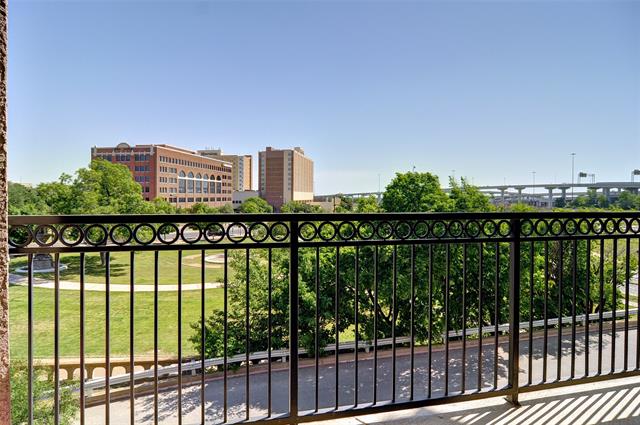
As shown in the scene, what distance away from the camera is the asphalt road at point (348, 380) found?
22.5 feet

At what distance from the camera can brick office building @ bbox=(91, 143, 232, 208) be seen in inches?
2645

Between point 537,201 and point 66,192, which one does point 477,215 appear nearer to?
point 537,201

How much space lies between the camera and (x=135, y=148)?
68750 millimetres

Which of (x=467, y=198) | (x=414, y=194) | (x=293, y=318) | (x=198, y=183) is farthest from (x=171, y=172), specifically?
(x=293, y=318)

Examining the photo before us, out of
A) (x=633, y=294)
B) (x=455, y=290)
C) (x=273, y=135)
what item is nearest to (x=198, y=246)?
(x=455, y=290)

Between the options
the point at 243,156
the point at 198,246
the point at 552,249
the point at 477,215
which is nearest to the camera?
the point at 198,246

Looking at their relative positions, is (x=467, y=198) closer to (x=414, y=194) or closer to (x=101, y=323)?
(x=414, y=194)

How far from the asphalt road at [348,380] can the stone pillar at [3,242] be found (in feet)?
19.7

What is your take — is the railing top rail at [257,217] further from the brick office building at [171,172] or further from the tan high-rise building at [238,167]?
the tan high-rise building at [238,167]

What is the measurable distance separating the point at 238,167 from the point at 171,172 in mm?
33560

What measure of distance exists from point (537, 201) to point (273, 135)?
63872 millimetres

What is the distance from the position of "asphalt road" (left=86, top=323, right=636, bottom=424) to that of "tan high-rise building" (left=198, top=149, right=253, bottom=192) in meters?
93.4

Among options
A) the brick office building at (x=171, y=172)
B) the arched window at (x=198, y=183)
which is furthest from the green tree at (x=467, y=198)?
the arched window at (x=198, y=183)

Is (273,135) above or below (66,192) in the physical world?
above
